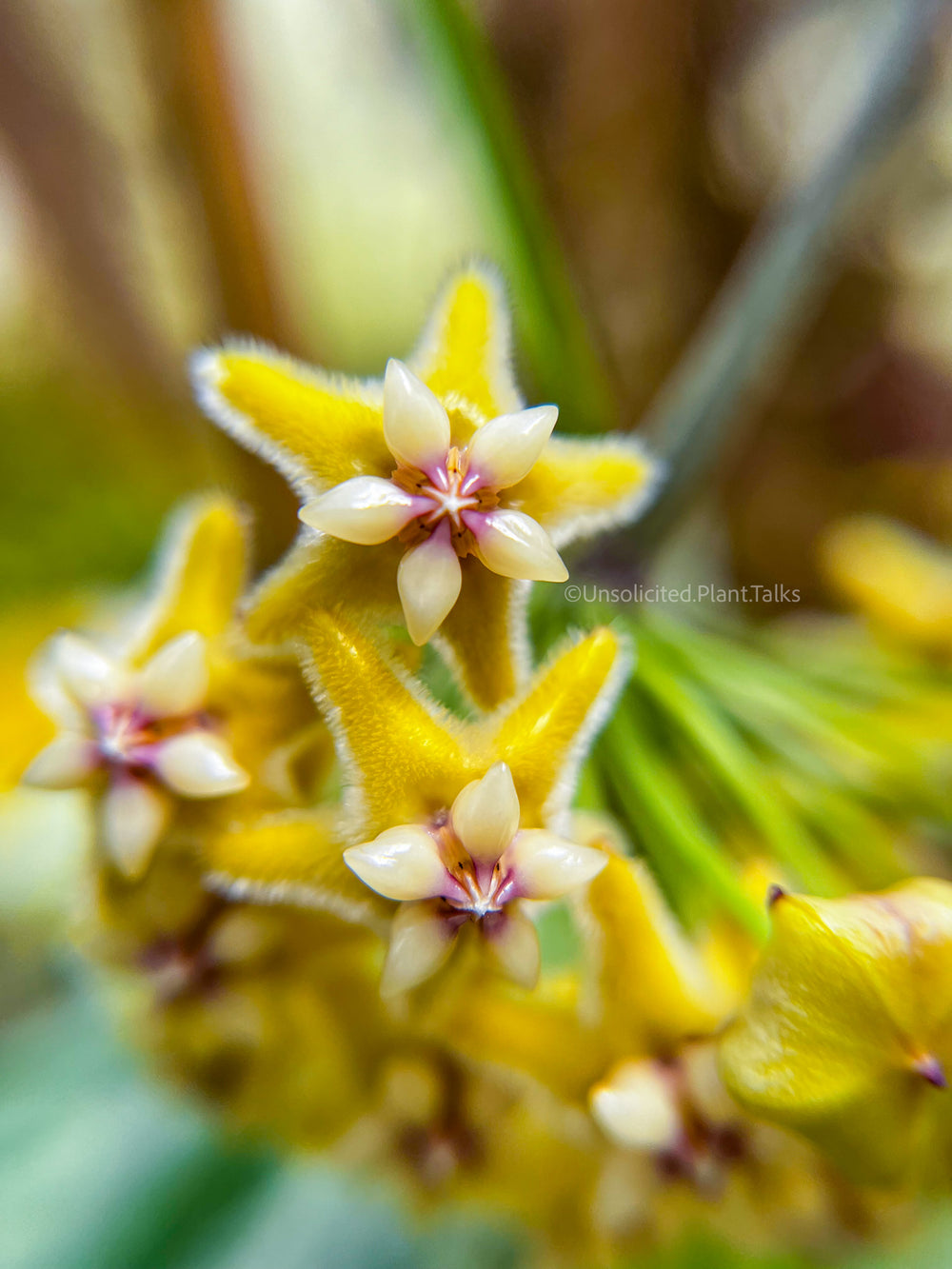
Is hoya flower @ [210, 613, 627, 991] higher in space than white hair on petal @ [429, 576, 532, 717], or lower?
lower

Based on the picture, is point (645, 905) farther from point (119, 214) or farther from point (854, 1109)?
point (119, 214)

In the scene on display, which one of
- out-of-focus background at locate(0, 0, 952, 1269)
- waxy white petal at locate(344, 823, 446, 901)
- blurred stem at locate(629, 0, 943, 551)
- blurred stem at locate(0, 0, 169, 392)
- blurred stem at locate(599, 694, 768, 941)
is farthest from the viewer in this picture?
blurred stem at locate(0, 0, 169, 392)

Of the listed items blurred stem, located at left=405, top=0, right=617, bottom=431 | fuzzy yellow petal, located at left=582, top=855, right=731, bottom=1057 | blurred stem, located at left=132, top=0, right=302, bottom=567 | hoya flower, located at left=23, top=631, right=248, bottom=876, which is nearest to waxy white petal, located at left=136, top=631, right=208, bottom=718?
hoya flower, located at left=23, top=631, right=248, bottom=876

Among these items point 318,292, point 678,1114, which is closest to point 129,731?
point 678,1114

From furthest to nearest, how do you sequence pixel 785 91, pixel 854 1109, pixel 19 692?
pixel 785 91 → pixel 19 692 → pixel 854 1109

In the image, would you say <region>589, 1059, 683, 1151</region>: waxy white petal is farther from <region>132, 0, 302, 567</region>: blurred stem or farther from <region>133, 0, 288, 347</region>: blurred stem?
<region>133, 0, 288, 347</region>: blurred stem

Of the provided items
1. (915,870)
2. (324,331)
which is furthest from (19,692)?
(915,870)
